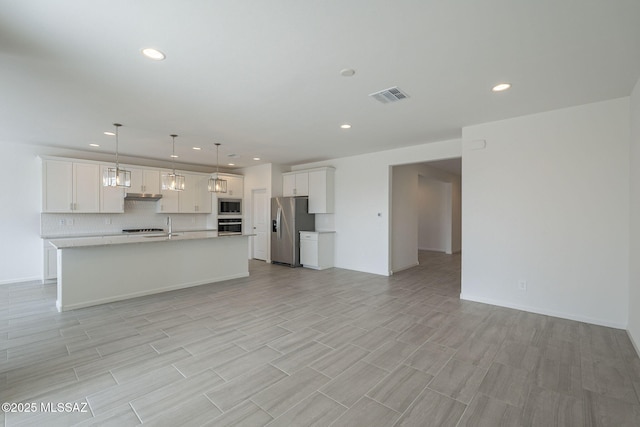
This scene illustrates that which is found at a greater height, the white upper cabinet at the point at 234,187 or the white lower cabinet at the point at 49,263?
the white upper cabinet at the point at 234,187

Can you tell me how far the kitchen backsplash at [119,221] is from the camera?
5.59 metres

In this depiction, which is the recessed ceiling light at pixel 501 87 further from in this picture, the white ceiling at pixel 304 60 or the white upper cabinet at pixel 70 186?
the white upper cabinet at pixel 70 186

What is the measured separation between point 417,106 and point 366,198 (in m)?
2.96

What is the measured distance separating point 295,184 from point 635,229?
5943mm

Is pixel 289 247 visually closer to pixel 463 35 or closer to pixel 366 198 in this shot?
pixel 366 198

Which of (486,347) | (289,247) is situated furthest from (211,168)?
(486,347)

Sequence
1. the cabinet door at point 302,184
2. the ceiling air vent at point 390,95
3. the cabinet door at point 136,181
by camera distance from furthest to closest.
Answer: the cabinet door at point 302,184, the cabinet door at point 136,181, the ceiling air vent at point 390,95

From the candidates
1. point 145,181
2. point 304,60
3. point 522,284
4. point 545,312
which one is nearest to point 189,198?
point 145,181

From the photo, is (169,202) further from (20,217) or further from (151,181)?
(20,217)

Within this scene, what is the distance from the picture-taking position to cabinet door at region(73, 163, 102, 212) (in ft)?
18.3

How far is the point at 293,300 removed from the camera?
4188 millimetres

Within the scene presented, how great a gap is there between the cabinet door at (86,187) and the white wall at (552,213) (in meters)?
7.14

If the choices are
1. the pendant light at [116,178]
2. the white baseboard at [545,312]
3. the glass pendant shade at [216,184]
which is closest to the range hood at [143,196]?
the pendant light at [116,178]

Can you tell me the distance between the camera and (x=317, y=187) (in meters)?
6.74
